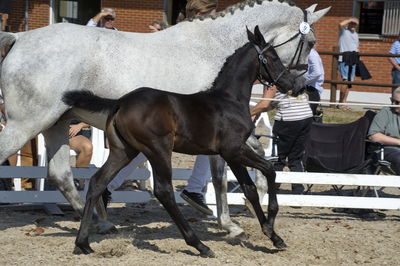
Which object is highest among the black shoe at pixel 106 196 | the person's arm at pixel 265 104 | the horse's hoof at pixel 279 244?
the person's arm at pixel 265 104

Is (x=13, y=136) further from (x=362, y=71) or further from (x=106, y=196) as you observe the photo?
(x=362, y=71)

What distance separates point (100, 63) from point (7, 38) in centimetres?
87

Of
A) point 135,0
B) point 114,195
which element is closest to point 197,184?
point 114,195

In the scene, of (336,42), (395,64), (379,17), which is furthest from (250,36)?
(379,17)

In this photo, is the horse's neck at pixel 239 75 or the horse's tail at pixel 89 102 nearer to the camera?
the horse's tail at pixel 89 102

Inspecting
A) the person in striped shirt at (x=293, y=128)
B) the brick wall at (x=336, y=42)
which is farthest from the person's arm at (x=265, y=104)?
the brick wall at (x=336, y=42)

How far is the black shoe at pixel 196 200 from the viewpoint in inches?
273

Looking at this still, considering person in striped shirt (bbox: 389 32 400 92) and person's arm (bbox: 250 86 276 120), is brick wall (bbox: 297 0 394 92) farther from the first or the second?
person's arm (bbox: 250 86 276 120)

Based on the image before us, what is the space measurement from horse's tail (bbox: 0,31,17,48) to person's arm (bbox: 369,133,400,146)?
4.21 m

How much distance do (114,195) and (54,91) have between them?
6.10ft

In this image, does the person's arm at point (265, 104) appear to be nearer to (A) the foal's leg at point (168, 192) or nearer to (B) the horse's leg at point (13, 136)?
(A) the foal's leg at point (168, 192)

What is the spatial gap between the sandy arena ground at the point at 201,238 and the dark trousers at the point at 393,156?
1.74 feet

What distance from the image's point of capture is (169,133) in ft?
17.5

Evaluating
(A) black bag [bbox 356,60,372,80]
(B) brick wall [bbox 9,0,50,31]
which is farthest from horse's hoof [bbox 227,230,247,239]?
(B) brick wall [bbox 9,0,50,31]
